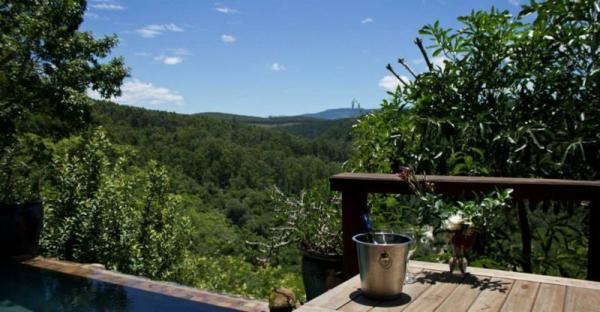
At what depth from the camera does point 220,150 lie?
36.9 metres

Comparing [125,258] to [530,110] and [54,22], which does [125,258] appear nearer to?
[54,22]

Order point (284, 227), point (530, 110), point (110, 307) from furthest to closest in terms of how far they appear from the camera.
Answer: point (110, 307) < point (284, 227) < point (530, 110)

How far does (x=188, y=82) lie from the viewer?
30.4 m

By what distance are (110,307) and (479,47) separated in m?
2.94

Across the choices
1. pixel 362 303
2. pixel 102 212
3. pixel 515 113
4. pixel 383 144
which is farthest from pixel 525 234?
pixel 102 212

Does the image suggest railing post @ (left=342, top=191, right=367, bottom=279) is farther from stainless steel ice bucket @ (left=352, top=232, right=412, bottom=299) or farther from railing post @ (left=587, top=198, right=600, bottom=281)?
railing post @ (left=587, top=198, right=600, bottom=281)

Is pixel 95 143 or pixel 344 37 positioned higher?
pixel 344 37

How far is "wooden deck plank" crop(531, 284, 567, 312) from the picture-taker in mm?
1344

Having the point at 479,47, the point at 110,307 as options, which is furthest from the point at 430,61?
the point at 110,307

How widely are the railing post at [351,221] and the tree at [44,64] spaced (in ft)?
17.2

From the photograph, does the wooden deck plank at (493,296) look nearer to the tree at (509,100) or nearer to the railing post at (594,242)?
the railing post at (594,242)

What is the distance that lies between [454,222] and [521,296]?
0.98 ft

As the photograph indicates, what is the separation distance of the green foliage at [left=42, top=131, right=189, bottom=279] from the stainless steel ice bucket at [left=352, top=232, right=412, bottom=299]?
484 centimetres

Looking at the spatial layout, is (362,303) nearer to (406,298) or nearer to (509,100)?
(406,298)
